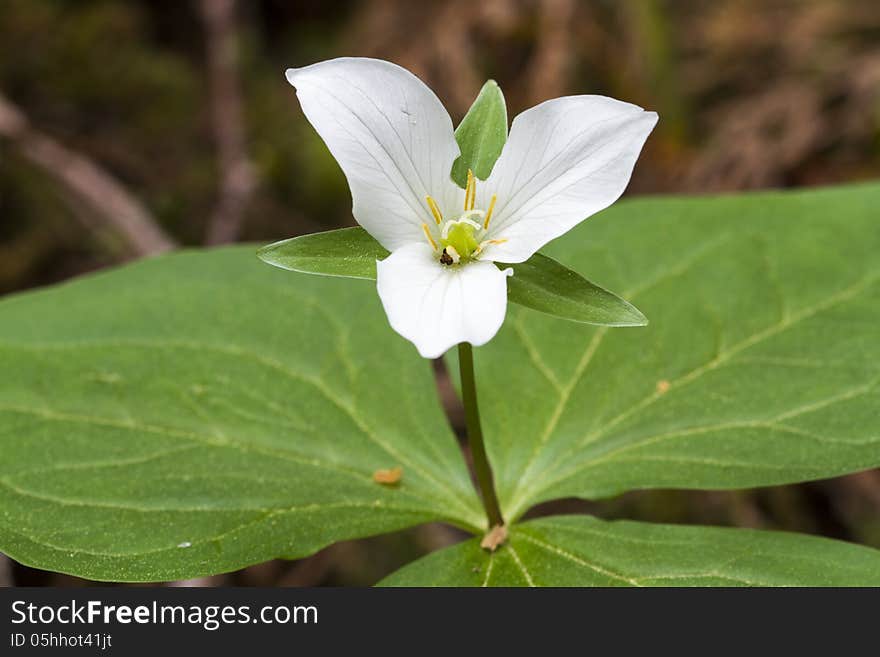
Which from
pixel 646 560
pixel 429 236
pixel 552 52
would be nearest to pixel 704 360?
pixel 646 560

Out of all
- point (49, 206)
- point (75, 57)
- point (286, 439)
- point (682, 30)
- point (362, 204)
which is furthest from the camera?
point (682, 30)

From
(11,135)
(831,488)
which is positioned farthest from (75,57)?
(831,488)

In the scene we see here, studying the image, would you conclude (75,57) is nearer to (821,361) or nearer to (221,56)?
(221,56)

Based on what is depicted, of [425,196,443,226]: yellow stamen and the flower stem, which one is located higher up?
[425,196,443,226]: yellow stamen

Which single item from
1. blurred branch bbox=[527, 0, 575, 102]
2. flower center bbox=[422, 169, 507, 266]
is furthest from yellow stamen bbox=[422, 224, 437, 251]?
blurred branch bbox=[527, 0, 575, 102]

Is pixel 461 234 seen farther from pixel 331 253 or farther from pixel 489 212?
pixel 331 253

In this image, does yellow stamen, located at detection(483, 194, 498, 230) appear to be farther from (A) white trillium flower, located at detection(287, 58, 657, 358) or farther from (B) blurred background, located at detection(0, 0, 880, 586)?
(B) blurred background, located at detection(0, 0, 880, 586)
